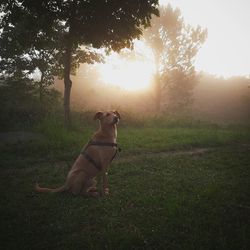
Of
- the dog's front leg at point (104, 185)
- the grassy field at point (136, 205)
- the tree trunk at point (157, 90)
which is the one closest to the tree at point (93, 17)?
the grassy field at point (136, 205)

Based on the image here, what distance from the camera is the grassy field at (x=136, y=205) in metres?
4.36

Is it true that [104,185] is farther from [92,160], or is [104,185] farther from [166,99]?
[166,99]

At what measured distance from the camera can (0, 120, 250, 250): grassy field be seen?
436 centimetres

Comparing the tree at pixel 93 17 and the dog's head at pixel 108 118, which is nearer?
the dog's head at pixel 108 118

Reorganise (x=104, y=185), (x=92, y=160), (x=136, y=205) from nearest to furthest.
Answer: (x=136, y=205)
(x=92, y=160)
(x=104, y=185)

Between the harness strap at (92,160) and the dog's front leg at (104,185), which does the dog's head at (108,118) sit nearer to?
the harness strap at (92,160)

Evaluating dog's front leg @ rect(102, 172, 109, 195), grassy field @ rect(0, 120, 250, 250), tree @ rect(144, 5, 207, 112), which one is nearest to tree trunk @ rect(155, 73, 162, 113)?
tree @ rect(144, 5, 207, 112)

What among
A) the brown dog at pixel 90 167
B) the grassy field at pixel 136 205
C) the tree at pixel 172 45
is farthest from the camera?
the tree at pixel 172 45

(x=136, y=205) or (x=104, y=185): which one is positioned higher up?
(x=104, y=185)

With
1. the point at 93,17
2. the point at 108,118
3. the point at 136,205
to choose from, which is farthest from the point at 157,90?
the point at 136,205

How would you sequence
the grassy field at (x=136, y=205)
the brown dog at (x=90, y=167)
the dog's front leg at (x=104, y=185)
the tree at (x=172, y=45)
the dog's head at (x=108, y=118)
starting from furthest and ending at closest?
the tree at (x=172, y=45) < the dog's head at (x=108, y=118) < the dog's front leg at (x=104, y=185) < the brown dog at (x=90, y=167) < the grassy field at (x=136, y=205)

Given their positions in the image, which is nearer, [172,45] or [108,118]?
[108,118]

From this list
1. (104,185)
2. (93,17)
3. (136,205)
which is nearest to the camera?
(136,205)

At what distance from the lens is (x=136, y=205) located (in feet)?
18.7
